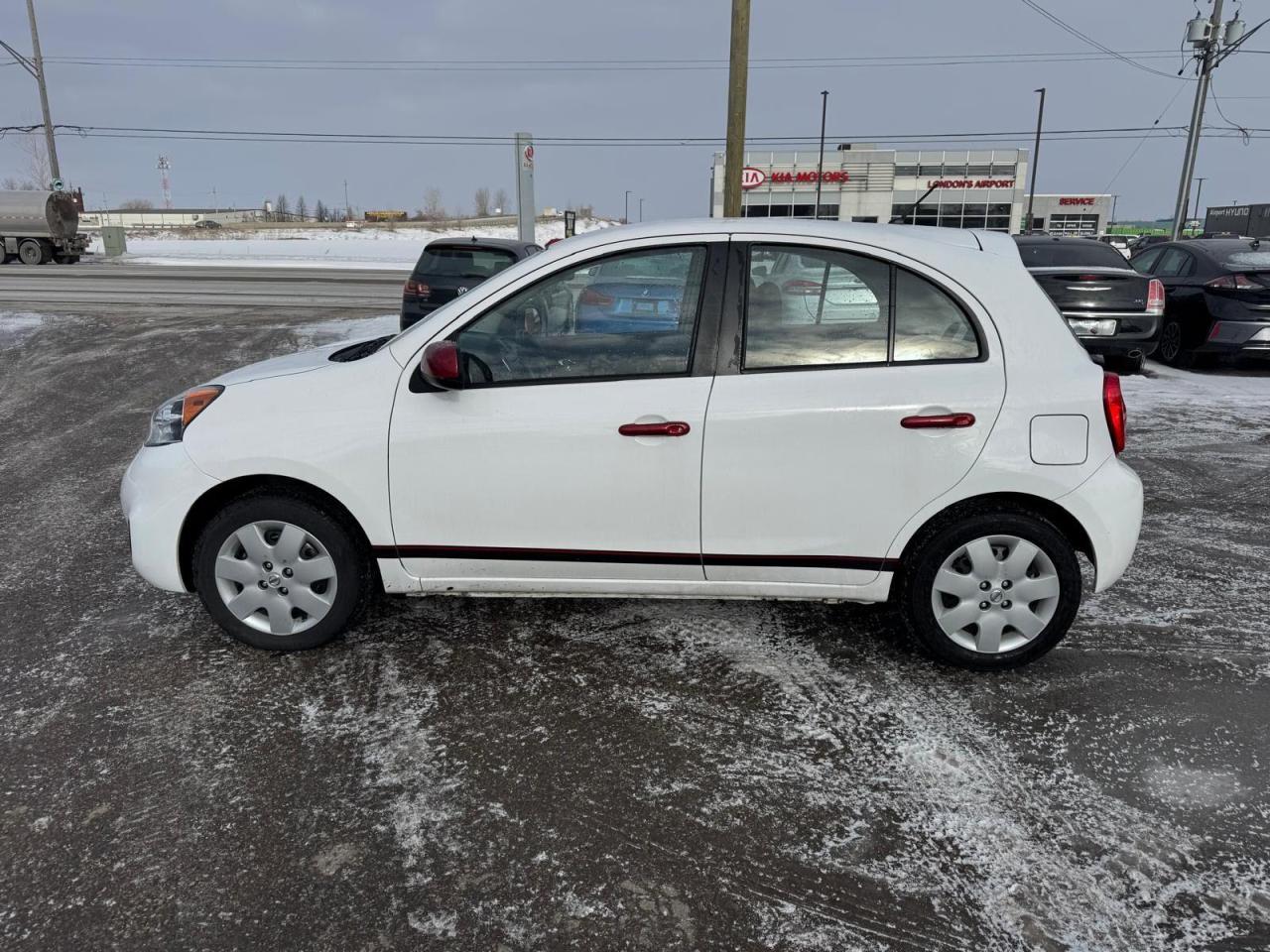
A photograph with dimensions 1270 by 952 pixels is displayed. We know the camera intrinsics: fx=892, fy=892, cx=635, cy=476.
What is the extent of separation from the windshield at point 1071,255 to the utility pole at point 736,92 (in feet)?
12.5

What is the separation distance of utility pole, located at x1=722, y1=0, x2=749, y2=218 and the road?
822cm

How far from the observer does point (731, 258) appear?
11.6 feet

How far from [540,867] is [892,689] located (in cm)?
164

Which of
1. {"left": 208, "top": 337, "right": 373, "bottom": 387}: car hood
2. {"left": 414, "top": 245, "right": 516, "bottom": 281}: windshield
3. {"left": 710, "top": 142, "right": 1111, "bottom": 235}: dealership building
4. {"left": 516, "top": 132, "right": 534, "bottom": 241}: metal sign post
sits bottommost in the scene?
{"left": 208, "top": 337, "right": 373, "bottom": 387}: car hood

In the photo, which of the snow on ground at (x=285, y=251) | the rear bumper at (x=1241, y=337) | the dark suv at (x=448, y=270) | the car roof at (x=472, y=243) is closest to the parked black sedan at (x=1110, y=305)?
the rear bumper at (x=1241, y=337)

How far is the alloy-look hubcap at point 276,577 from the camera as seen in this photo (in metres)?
3.60

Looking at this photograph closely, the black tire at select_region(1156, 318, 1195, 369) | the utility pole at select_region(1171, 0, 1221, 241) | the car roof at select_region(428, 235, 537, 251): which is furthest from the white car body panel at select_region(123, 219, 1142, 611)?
the utility pole at select_region(1171, 0, 1221, 241)

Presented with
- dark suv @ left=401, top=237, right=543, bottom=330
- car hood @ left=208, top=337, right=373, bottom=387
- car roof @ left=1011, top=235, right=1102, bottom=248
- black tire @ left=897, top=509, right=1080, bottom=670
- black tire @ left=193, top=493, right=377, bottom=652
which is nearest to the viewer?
black tire @ left=897, top=509, right=1080, bottom=670

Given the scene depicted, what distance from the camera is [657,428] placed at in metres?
3.38

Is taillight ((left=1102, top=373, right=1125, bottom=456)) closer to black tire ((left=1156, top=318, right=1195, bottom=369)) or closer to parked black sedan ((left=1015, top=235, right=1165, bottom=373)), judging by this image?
parked black sedan ((left=1015, top=235, right=1165, bottom=373))

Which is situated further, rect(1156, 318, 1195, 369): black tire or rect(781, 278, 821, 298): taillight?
rect(1156, 318, 1195, 369): black tire

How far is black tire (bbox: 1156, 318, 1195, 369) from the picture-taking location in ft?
36.4

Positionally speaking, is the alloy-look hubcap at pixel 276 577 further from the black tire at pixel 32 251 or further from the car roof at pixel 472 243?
the black tire at pixel 32 251

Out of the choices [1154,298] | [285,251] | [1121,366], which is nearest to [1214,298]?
[1121,366]
